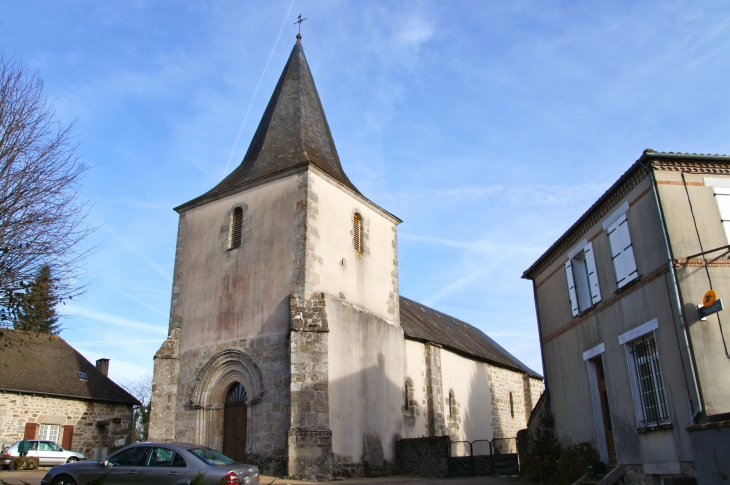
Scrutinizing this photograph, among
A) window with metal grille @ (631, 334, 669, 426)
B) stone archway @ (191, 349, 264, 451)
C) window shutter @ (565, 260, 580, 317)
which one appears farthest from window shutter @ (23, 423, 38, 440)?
window with metal grille @ (631, 334, 669, 426)

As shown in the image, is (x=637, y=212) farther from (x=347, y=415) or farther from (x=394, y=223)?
(x=394, y=223)

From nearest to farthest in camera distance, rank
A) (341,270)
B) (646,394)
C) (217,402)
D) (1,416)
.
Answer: (646,394) < (217,402) < (341,270) < (1,416)

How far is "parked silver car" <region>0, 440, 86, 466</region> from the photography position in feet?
56.4

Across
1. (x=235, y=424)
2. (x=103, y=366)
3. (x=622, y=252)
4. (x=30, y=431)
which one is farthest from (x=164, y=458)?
(x=103, y=366)

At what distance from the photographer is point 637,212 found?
10.3m

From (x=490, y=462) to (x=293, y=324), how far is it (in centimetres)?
697

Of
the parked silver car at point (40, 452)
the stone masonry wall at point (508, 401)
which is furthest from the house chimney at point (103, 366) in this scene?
the stone masonry wall at point (508, 401)

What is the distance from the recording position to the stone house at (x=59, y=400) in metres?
19.0

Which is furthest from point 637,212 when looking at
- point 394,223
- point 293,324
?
point 394,223

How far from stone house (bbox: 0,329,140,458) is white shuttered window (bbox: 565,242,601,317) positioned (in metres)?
16.1

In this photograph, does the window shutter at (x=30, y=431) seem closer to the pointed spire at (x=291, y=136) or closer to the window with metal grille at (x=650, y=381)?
the pointed spire at (x=291, y=136)

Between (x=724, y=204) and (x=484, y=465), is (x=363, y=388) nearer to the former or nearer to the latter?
(x=484, y=465)

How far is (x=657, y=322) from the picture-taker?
9648 mm

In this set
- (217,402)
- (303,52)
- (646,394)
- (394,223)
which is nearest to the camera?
(646,394)
